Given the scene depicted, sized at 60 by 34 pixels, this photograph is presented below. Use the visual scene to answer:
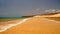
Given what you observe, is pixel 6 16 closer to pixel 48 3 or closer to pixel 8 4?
pixel 8 4

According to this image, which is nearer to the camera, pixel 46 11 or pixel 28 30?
pixel 28 30

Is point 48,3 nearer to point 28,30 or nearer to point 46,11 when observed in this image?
point 46,11

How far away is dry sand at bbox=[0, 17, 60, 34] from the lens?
65.9 inches

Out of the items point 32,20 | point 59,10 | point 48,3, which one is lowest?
point 32,20

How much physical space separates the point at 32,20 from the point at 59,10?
0.49 m

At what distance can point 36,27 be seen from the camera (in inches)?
69.9

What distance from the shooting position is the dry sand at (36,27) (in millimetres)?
1673

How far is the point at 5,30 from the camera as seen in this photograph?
1795mm

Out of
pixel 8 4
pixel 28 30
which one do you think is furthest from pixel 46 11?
pixel 8 4

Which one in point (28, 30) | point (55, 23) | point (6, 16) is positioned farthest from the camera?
point (6, 16)

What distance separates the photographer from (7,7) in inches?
79.6

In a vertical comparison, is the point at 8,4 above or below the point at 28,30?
above

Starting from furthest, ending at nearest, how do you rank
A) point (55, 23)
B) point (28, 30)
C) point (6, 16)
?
point (6, 16), point (55, 23), point (28, 30)

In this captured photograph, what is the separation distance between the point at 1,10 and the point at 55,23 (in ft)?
3.08
